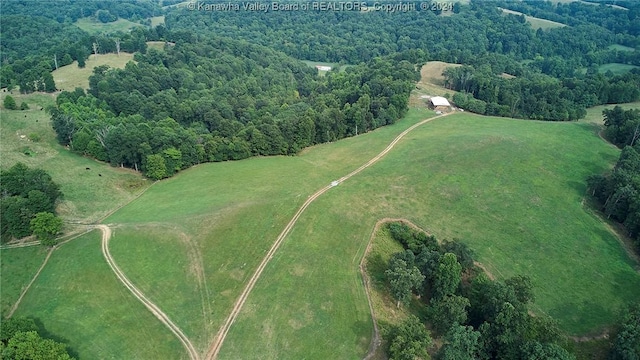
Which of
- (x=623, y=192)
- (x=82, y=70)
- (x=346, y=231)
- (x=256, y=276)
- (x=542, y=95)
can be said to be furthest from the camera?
(x=82, y=70)

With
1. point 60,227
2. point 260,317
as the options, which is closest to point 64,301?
point 60,227

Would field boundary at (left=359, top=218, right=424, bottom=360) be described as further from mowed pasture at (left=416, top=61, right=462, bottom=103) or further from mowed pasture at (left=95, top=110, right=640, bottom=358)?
mowed pasture at (left=416, top=61, right=462, bottom=103)

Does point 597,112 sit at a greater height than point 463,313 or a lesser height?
greater

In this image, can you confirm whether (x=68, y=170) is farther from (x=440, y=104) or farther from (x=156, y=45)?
(x=156, y=45)

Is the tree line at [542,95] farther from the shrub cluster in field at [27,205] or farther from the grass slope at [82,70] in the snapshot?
the grass slope at [82,70]

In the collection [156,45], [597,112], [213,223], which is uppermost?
[156,45]

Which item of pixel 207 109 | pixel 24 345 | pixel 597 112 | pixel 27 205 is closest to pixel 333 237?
pixel 24 345

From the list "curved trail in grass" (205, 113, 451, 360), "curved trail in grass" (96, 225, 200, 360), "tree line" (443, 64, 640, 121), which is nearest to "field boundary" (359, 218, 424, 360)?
"curved trail in grass" (205, 113, 451, 360)
